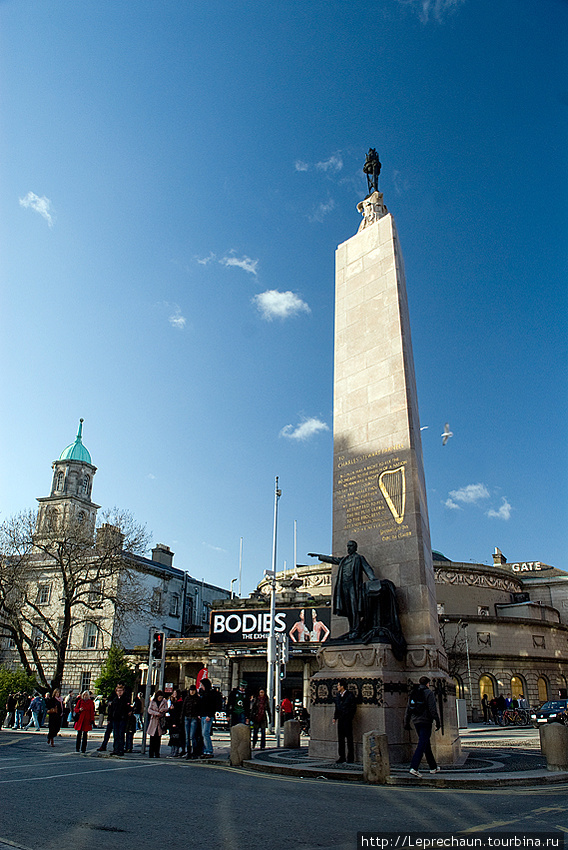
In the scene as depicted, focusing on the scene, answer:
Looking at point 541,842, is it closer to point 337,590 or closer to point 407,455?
point 337,590

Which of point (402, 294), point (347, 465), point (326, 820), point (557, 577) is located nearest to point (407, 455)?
point (347, 465)

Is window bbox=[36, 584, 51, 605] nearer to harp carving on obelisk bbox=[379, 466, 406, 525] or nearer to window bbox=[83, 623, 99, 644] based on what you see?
window bbox=[83, 623, 99, 644]

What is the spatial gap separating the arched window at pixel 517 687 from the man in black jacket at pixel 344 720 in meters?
40.3

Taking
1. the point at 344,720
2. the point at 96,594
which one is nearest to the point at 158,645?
the point at 344,720

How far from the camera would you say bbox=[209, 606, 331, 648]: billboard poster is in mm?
40906

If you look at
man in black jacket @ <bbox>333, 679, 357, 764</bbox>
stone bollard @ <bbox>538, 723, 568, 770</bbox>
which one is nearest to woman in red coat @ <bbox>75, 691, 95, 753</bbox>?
man in black jacket @ <bbox>333, 679, 357, 764</bbox>

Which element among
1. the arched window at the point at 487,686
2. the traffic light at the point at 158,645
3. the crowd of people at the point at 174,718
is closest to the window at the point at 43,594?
the arched window at the point at 487,686

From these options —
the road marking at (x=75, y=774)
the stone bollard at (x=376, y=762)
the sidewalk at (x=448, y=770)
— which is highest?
the stone bollard at (x=376, y=762)

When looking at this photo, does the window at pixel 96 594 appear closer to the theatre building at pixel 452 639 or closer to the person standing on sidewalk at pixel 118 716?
the theatre building at pixel 452 639

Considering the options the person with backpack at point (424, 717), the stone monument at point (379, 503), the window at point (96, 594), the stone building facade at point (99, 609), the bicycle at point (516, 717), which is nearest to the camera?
the person with backpack at point (424, 717)

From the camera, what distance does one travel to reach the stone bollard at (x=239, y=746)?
1257cm

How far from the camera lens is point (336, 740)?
13016 millimetres

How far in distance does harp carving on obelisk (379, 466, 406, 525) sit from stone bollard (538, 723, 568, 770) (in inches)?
213

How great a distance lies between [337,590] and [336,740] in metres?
3.35
